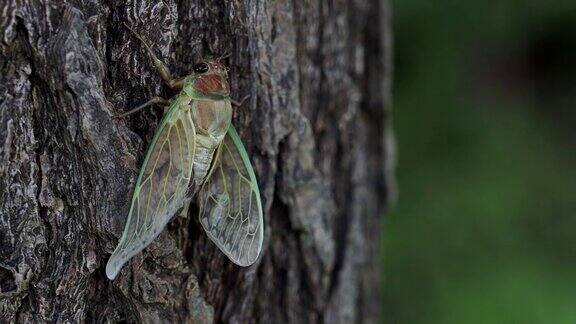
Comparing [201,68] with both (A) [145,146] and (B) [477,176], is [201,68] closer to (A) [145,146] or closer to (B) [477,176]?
(A) [145,146]

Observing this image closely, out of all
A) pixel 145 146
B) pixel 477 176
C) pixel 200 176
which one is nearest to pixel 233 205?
pixel 200 176

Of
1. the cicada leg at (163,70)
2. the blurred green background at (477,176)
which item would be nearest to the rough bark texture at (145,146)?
the cicada leg at (163,70)

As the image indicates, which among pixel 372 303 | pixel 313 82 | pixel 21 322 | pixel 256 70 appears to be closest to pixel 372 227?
pixel 372 303

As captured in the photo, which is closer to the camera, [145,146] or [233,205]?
Answer: [145,146]

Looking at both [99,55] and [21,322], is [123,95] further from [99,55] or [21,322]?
[21,322]

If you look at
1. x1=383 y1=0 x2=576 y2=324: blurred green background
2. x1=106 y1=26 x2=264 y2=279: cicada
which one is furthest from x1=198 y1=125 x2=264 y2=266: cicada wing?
x1=383 y1=0 x2=576 y2=324: blurred green background

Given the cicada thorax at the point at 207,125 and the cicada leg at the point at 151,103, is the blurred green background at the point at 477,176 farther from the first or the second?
the cicada leg at the point at 151,103
